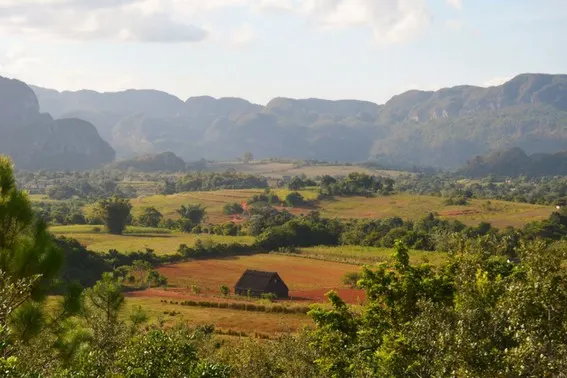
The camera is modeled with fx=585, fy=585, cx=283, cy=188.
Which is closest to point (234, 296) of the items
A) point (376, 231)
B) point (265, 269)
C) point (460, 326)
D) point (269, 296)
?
point (269, 296)

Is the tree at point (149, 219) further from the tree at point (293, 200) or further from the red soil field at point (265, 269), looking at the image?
the red soil field at point (265, 269)

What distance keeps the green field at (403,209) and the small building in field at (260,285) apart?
72.1 m

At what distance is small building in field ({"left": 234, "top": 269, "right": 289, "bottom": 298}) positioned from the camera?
81269 millimetres

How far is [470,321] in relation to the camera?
1845 centimetres

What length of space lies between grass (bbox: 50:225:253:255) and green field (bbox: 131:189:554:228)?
3204cm

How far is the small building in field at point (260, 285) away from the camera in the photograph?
81.3 meters

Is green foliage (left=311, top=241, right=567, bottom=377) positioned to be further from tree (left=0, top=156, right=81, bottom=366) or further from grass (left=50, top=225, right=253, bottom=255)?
grass (left=50, top=225, right=253, bottom=255)

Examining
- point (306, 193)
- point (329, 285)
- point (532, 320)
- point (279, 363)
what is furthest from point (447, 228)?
point (532, 320)

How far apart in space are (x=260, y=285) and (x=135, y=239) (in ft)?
166

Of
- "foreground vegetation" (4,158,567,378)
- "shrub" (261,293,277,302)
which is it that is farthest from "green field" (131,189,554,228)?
"foreground vegetation" (4,158,567,378)

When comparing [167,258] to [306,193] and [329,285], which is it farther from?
[306,193]

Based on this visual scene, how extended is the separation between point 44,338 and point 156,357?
6.16m

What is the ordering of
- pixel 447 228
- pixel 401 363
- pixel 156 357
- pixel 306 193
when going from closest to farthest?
1. pixel 156 357
2. pixel 401 363
3. pixel 447 228
4. pixel 306 193

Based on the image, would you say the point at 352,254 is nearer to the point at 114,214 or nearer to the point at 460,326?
the point at 114,214
